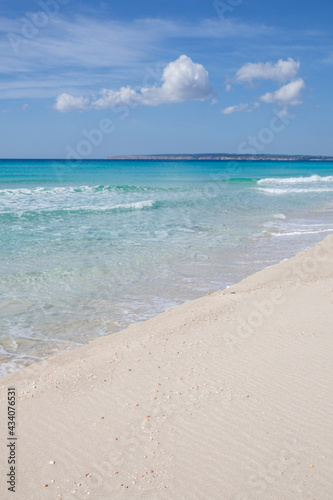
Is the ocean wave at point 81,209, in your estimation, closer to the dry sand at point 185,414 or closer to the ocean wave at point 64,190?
the ocean wave at point 64,190

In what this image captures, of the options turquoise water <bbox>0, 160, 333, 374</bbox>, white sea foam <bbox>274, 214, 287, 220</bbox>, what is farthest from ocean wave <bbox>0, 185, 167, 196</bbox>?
white sea foam <bbox>274, 214, 287, 220</bbox>

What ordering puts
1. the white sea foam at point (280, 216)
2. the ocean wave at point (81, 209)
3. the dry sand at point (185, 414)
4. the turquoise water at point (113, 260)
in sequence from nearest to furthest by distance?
1. the dry sand at point (185, 414)
2. the turquoise water at point (113, 260)
3. the white sea foam at point (280, 216)
4. the ocean wave at point (81, 209)

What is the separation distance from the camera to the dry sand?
3.42m

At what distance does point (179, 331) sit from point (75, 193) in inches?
1186

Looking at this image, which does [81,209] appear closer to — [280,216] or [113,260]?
[280,216]

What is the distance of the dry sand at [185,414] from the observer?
3.42 meters

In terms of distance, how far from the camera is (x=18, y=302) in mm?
8414

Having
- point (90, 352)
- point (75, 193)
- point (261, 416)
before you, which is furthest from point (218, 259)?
point (75, 193)

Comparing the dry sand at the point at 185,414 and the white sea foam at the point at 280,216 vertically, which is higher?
the white sea foam at the point at 280,216

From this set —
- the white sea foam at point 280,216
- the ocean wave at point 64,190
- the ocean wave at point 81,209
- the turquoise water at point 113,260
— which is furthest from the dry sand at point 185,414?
the ocean wave at point 64,190

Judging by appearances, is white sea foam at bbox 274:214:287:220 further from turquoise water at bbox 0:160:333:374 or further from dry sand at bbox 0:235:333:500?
dry sand at bbox 0:235:333:500

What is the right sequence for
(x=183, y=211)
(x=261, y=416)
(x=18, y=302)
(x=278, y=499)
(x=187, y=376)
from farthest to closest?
(x=183, y=211) < (x=18, y=302) < (x=187, y=376) < (x=261, y=416) < (x=278, y=499)

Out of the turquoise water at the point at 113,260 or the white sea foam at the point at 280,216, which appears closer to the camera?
the turquoise water at the point at 113,260

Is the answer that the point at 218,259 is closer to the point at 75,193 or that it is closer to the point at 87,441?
the point at 87,441
